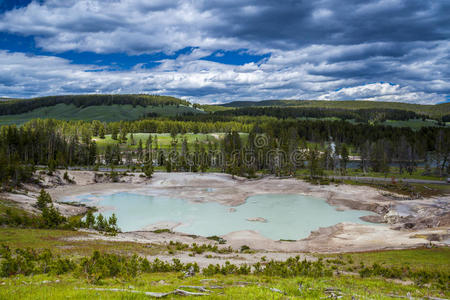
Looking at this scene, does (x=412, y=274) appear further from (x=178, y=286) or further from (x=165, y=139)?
(x=165, y=139)

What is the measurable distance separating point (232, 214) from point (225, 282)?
3912 centimetres

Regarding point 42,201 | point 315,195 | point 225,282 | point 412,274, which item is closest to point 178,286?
point 225,282

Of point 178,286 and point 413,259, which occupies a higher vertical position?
point 178,286

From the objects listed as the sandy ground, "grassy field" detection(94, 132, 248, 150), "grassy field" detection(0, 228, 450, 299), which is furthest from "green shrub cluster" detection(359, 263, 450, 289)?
"grassy field" detection(94, 132, 248, 150)

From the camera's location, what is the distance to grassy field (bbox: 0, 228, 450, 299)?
10734mm

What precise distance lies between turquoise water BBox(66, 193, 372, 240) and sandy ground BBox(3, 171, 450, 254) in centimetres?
283

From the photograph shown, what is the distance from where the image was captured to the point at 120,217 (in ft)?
173

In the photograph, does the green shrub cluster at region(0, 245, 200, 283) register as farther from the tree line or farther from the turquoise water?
the tree line

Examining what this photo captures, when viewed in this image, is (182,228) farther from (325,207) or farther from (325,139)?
(325,139)

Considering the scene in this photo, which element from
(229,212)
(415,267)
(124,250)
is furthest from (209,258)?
(229,212)

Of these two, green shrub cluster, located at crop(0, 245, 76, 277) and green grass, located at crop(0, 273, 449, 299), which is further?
green shrub cluster, located at crop(0, 245, 76, 277)

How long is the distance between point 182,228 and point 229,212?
13.0 meters

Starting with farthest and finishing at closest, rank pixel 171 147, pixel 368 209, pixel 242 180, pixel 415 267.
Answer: pixel 171 147, pixel 242 180, pixel 368 209, pixel 415 267

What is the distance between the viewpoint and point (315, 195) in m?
71.1
